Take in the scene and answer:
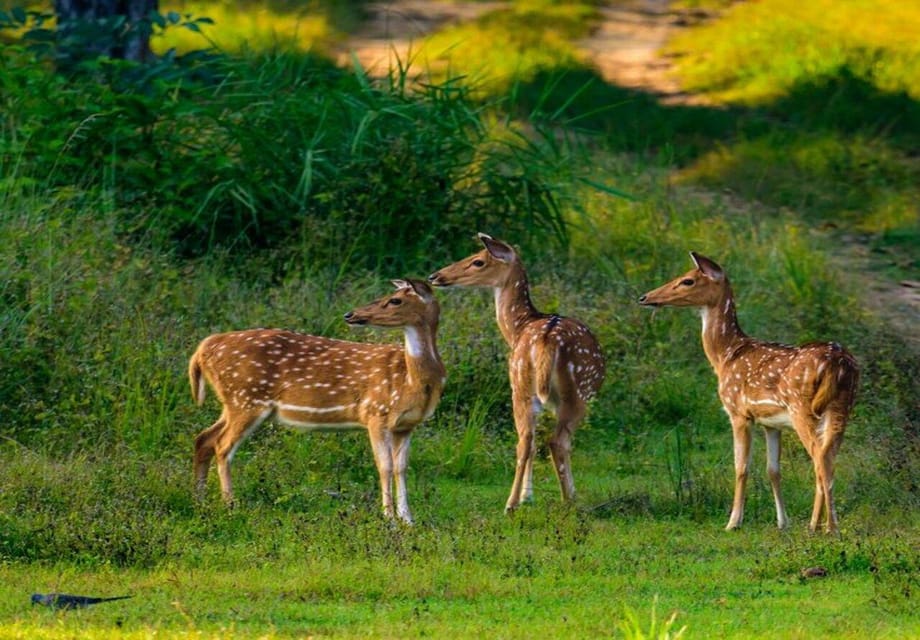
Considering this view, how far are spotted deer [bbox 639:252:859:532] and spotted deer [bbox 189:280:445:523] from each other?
158 cm

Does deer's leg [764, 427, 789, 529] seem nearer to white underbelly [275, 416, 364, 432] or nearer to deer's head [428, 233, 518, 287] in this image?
deer's head [428, 233, 518, 287]

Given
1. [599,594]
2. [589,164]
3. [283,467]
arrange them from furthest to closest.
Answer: [589,164], [283,467], [599,594]

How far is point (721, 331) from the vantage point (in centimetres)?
1137

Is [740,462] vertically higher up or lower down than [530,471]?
higher up

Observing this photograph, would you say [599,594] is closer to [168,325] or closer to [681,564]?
[681,564]

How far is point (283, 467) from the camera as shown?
11.5 metres

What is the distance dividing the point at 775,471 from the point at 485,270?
2440mm

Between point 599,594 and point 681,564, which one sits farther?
point 681,564

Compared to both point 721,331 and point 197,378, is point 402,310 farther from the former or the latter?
point 721,331

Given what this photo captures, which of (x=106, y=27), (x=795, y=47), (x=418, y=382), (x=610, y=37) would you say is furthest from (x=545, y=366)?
(x=610, y=37)

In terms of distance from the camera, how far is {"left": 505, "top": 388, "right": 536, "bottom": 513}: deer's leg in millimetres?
10820

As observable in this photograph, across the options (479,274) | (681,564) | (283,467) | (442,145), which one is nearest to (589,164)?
(442,145)

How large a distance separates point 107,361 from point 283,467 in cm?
168

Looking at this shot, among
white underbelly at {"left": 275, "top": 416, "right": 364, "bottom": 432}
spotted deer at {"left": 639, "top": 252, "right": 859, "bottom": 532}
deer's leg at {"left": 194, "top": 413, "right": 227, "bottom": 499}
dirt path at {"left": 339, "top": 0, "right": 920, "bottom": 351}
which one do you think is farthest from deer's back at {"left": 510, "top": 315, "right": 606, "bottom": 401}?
dirt path at {"left": 339, "top": 0, "right": 920, "bottom": 351}
